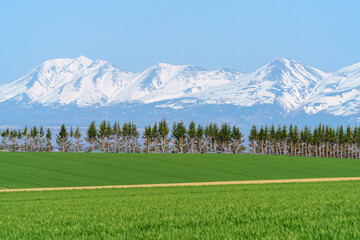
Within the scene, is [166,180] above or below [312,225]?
below

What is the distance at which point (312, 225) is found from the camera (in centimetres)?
1217

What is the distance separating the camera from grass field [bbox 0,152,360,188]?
78375 millimetres

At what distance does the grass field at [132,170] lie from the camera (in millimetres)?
78375

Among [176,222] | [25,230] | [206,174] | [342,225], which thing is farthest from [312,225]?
[206,174]

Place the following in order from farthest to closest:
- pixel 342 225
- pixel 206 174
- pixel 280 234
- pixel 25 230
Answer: pixel 206 174 < pixel 25 230 < pixel 342 225 < pixel 280 234

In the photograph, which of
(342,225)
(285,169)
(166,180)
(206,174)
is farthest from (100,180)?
(342,225)

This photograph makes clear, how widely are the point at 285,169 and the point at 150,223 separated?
97.8 metres

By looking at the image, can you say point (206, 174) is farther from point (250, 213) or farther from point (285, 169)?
point (250, 213)

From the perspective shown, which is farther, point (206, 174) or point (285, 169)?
point (285, 169)

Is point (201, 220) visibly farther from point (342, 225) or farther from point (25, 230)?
point (25, 230)

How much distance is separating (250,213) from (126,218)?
164 inches

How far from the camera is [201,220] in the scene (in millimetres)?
14180

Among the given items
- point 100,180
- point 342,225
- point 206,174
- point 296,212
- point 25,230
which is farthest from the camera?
point 206,174

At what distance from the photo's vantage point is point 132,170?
9588 centimetres
